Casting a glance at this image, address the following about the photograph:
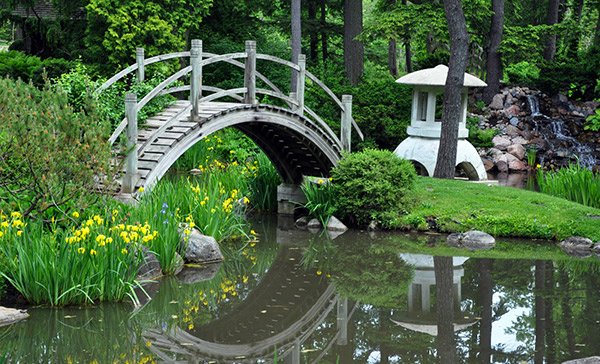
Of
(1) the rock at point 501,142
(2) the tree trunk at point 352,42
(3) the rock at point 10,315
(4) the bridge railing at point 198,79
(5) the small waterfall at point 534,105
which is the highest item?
(2) the tree trunk at point 352,42

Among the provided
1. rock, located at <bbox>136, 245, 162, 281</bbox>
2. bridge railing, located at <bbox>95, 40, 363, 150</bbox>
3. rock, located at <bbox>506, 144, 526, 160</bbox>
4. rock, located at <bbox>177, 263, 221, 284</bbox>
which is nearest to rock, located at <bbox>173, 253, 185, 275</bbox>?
rock, located at <bbox>177, 263, 221, 284</bbox>

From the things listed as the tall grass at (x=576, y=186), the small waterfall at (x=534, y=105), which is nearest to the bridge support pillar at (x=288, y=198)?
the tall grass at (x=576, y=186)

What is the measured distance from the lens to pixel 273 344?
33.1 feet

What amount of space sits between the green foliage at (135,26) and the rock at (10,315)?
14051 millimetres

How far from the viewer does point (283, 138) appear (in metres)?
17.9

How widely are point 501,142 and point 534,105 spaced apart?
6.24 feet

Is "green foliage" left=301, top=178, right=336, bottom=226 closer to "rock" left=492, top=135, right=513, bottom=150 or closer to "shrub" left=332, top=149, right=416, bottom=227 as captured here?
"shrub" left=332, top=149, right=416, bottom=227

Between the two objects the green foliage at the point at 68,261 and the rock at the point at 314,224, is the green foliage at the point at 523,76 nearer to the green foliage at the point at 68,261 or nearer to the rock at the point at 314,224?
the rock at the point at 314,224

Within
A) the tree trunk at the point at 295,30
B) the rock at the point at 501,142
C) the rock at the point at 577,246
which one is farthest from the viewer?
the rock at the point at 501,142

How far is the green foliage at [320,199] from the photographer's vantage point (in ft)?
55.5

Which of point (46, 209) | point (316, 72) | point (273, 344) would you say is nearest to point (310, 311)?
point (273, 344)

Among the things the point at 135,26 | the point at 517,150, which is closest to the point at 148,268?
the point at 135,26

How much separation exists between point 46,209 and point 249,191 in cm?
710

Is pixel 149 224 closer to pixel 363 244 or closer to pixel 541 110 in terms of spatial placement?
pixel 363 244
